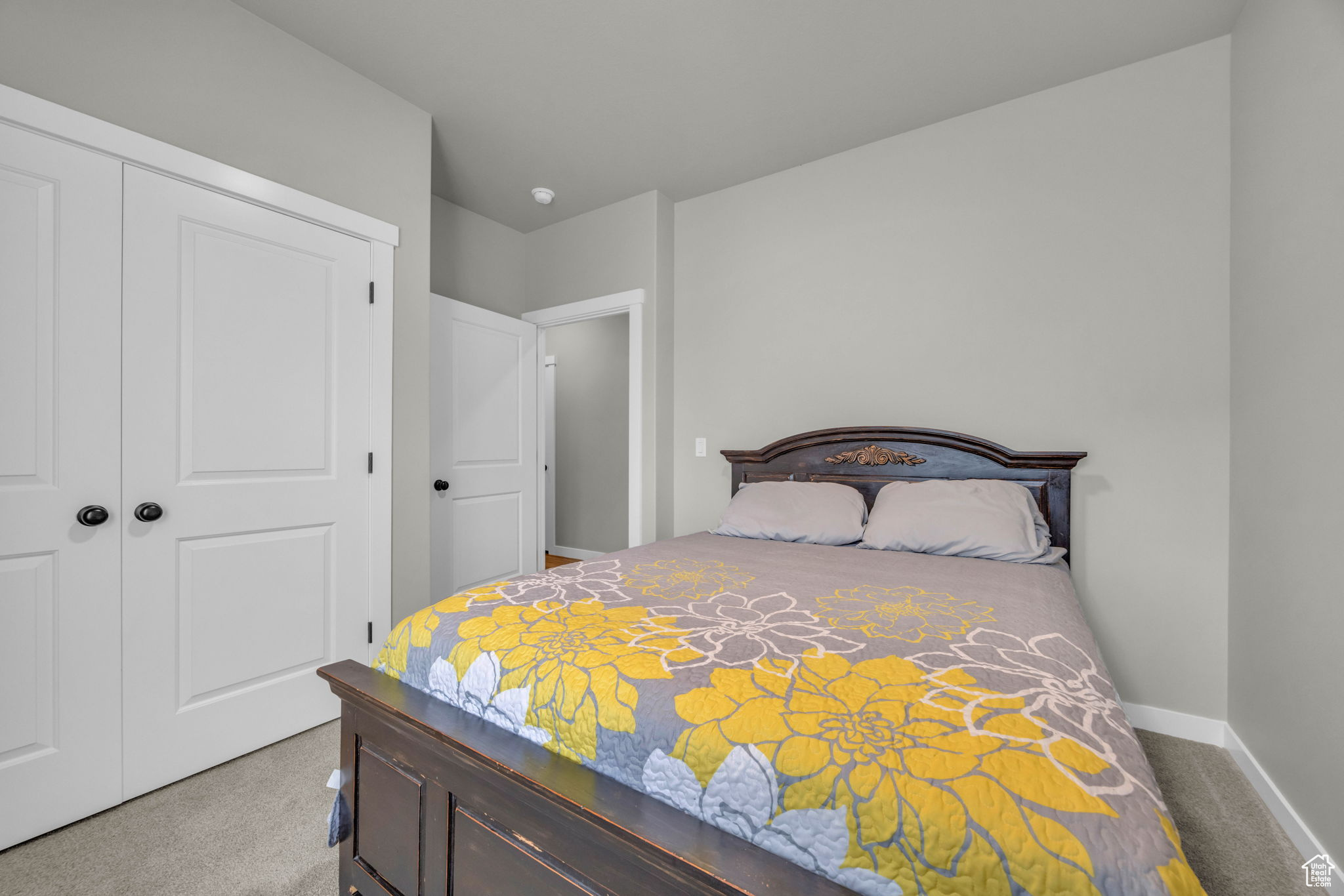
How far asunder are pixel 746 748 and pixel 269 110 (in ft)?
8.72

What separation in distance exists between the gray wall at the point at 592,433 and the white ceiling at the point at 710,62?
7.62ft

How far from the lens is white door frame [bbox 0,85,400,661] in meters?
1.63

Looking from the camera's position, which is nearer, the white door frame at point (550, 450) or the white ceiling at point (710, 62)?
the white ceiling at point (710, 62)

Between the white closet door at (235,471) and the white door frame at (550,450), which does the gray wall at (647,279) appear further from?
the white door frame at (550,450)

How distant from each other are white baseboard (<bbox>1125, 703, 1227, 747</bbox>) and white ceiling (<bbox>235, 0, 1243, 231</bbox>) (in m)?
2.60

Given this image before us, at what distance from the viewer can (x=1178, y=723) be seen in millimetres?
2203

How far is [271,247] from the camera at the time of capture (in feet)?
6.93

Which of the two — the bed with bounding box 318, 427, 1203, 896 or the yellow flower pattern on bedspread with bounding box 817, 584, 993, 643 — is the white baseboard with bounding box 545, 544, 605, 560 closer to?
the bed with bounding box 318, 427, 1203, 896

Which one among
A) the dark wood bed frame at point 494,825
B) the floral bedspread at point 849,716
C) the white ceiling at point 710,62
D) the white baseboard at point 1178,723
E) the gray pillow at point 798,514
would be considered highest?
the white ceiling at point 710,62

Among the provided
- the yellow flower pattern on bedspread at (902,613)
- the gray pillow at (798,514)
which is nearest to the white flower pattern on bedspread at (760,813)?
the yellow flower pattern on bedspread at (902,613)

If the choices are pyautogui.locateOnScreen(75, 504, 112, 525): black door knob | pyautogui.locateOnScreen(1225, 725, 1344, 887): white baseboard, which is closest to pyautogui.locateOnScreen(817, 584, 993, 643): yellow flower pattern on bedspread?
pyautogui.locateOnScreen(1225, 725, 1344, 887): white baseboard

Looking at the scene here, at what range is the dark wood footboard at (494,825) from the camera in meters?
0.80

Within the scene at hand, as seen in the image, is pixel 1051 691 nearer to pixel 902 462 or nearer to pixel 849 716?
pixel 849 716

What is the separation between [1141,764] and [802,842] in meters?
0.48
